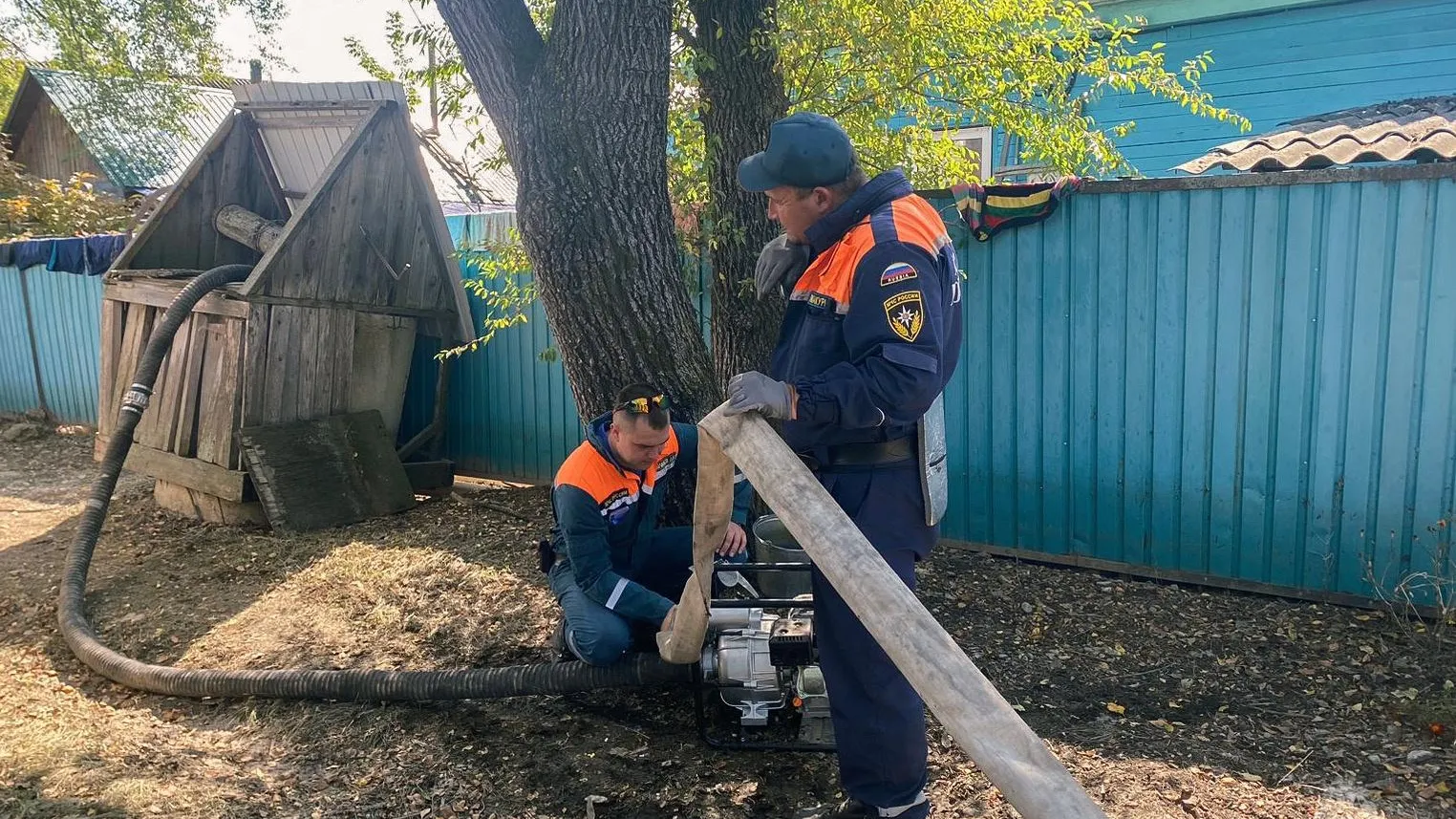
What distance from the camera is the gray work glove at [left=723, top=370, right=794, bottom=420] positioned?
2.36 metres

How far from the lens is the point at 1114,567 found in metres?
5.04

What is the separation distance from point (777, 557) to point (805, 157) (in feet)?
6.08

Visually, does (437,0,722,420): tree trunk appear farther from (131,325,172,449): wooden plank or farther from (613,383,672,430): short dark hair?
(131,325,172,449): wooden plank

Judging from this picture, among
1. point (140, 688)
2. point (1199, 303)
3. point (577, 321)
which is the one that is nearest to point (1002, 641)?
point (1199, 303)

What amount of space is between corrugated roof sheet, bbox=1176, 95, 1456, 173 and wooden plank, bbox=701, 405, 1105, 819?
3613mm

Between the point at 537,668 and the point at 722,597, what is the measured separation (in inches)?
28.2

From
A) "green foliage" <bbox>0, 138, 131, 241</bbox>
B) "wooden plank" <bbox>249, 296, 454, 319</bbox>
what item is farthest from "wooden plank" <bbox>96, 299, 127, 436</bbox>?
"green foliage" <bbox>0, 138, 131, 241</bbox>

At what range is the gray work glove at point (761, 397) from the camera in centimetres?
236

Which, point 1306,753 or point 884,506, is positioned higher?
point 884,506

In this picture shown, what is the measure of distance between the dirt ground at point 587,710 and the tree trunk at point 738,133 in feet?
5.30

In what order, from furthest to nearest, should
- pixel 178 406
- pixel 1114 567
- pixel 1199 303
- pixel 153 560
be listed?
pixel 178 406
pixel 153 560
pixel 1114 567
pixel 1199 303

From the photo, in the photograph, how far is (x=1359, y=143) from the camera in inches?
207

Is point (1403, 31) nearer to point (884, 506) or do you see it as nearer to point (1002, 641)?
point (1002, 641)

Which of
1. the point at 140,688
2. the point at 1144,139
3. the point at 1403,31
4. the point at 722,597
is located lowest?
the point at 140,688
